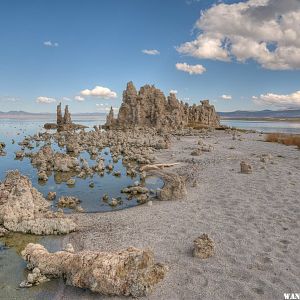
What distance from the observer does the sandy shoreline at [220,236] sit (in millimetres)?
9531

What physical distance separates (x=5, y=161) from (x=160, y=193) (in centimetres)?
2210

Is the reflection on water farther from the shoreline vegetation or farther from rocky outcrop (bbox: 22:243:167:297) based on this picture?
rocky outcrop (bbox: 22:243:167:297)

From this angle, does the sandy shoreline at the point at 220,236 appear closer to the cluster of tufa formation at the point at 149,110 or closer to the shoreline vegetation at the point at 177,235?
the shoreline vegetation at the point at 177,235

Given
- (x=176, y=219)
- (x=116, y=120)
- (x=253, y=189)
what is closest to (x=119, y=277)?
(x=176, y=219)

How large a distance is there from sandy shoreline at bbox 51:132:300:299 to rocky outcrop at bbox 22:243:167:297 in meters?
0.35

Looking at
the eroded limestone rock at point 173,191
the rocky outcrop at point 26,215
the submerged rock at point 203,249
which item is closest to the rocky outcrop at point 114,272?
the submerged rock at point 203,249

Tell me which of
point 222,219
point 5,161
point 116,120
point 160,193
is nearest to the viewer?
point 222,219

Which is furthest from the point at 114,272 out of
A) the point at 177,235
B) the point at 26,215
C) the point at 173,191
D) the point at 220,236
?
the point at 173,191

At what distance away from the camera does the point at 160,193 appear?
19141mm

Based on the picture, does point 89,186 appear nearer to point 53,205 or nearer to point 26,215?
point 53,205

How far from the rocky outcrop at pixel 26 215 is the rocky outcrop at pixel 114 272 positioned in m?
4.33

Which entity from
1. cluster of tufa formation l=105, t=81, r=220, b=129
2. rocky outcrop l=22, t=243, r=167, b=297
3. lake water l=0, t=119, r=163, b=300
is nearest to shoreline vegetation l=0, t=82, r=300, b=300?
rocky outcrop l=22, t=243, r=167, b=297

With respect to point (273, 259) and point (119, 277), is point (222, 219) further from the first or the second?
point (119, 277)

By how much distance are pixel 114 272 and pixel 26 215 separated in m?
7.46
